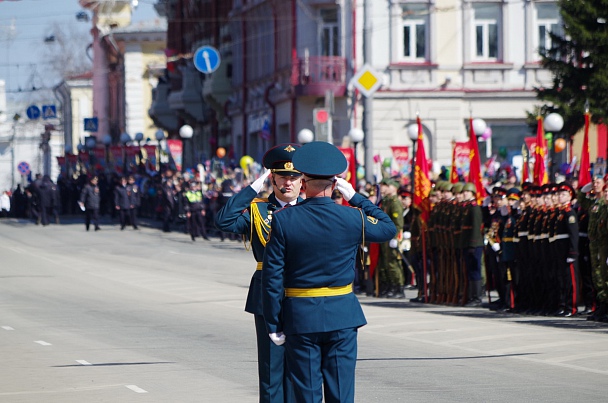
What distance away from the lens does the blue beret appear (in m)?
7.88

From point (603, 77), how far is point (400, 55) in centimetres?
1377

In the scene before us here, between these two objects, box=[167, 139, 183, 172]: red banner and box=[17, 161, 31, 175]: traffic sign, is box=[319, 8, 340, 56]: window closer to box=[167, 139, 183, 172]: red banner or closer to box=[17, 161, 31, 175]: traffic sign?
box=[167, 139, 183, 172]: red banner

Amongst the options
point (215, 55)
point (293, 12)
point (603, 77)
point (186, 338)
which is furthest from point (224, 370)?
point (215, 55)

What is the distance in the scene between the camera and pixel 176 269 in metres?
29.4

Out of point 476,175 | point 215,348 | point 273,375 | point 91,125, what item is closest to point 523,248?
point 476,175

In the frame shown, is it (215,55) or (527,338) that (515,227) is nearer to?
(527,338)

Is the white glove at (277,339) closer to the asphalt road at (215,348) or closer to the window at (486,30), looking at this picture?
the asphalt road at (215,348)

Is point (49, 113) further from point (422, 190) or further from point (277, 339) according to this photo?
point (277, 339)

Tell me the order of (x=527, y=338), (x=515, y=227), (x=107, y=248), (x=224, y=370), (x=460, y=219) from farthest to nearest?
(x=107, y=248), (x=460, y=219), (x=515, y=227), (x=527, y=338), (x=224, y=370)

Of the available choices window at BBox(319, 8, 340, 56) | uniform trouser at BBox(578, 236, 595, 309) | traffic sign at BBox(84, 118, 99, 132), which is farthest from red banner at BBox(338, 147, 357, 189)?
traffic sign at BBox(84, 118, 99, 132)

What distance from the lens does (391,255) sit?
72.1 ft

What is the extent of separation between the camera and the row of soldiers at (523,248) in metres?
17.8

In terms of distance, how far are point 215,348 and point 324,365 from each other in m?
6.75

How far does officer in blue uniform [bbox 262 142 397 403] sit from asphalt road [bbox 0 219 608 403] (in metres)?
2.96
